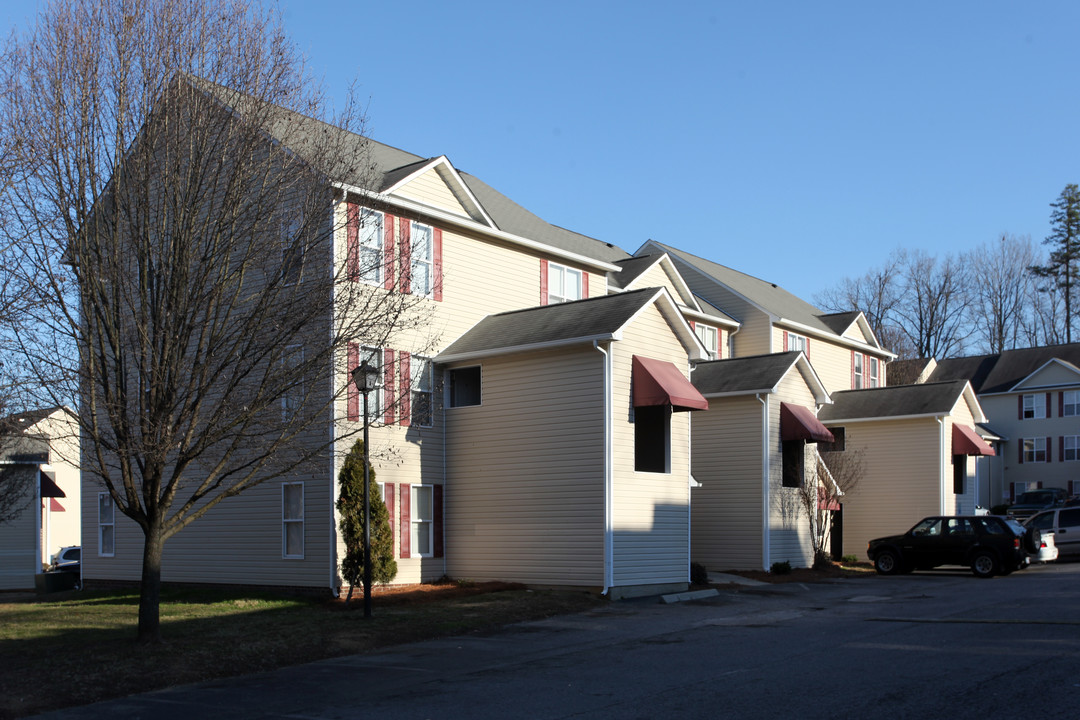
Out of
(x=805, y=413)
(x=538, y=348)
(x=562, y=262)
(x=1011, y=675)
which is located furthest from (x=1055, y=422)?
(x=1011, y=675)

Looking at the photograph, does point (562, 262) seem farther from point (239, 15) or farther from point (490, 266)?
point (239, 15)

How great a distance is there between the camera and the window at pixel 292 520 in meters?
21.9

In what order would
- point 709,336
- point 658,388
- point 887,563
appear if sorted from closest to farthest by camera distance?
point 658,388 → point 887,563 → point 709,336

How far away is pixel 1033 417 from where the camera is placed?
60.8 meters

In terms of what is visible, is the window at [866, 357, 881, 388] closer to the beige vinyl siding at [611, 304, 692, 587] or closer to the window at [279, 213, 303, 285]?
the beige vinyl siding at [611, 304, 692, 587]

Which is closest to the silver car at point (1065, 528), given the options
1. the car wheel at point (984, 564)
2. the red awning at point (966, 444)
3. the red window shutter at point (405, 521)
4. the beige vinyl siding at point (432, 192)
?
the red awning at point (966, 444)

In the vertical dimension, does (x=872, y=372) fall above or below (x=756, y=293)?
below

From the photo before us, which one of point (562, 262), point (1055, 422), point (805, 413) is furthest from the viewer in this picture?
point (1055, 422)

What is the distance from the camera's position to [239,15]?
581 inches

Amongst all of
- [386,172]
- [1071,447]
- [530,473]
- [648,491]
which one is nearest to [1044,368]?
[1071,447]

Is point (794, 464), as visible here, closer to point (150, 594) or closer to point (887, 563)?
point (887, 563)

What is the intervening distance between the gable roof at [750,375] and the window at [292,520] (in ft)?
41.7

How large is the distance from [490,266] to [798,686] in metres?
16.3

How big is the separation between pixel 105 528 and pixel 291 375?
47.6 feet
